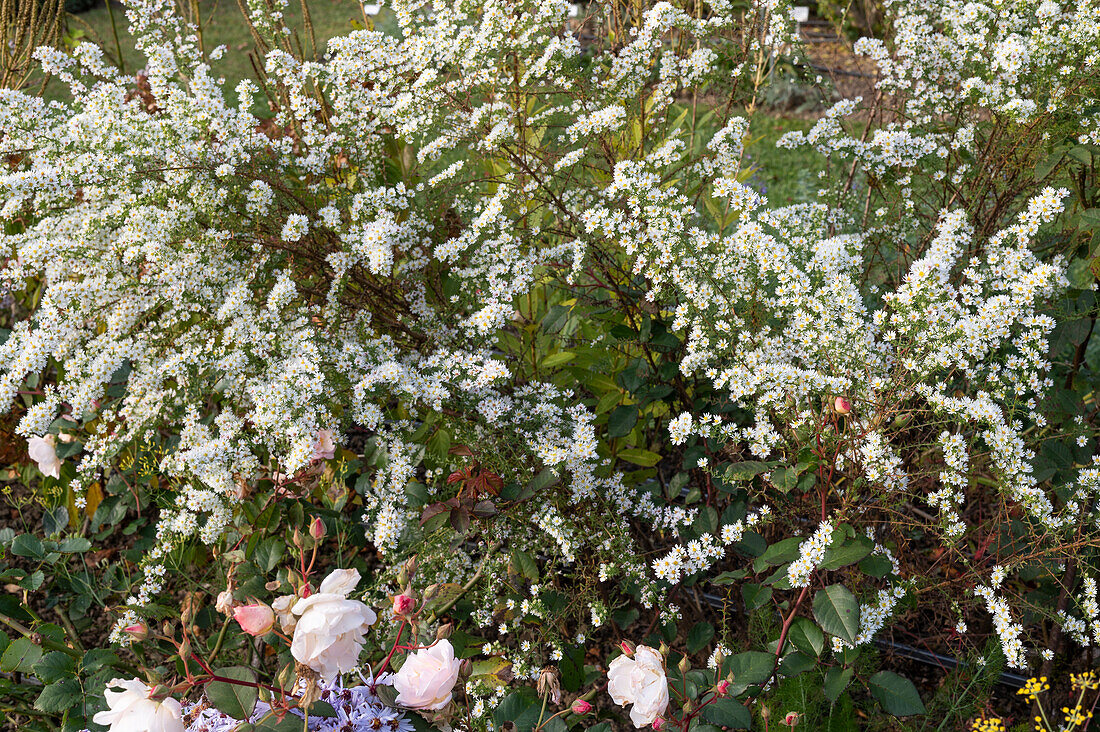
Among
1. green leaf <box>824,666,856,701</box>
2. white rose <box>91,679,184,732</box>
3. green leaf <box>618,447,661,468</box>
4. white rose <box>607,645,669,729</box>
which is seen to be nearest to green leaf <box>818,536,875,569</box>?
green leaf <box>824,666,856,701</box>

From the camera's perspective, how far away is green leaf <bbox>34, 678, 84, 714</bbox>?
5.05 feet

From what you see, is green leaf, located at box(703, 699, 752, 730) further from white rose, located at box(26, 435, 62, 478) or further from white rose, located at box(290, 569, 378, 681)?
white rose, located at box(26, 435, 62, 478)

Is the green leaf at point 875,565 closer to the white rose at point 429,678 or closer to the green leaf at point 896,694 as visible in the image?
the green leaf at point 896,694

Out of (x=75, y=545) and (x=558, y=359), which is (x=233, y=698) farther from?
(x=558, y=359)

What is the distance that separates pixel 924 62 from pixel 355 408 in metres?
1.88

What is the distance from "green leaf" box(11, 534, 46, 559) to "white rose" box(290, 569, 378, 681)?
1.13 meters

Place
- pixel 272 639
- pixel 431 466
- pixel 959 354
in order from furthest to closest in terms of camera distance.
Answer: pixel 431 466
pixel 272 639
pixel 959 354

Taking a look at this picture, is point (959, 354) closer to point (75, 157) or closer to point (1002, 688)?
point (1002, 688)

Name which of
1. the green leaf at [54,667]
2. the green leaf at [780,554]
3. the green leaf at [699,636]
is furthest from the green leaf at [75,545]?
the green leaf at [780,554]

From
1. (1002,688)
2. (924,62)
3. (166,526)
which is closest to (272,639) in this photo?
(166,526)

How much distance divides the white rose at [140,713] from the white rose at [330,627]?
0.65 ft

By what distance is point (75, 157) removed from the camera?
2.25 m

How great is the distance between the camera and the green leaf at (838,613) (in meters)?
1.42

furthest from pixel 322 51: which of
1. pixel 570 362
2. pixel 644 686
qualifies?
pixel 644 686
